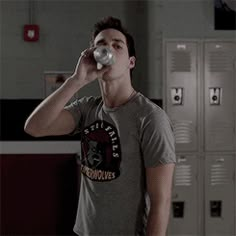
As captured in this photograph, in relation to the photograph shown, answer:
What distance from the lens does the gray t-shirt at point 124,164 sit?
1.29m

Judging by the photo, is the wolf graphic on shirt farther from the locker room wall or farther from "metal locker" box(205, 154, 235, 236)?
the locker room wall

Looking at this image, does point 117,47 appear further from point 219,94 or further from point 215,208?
point 215,208

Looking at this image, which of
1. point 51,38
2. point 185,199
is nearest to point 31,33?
point 51,38

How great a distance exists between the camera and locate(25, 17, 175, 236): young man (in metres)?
1.29

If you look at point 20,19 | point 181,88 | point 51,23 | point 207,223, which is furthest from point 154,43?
point 207,223

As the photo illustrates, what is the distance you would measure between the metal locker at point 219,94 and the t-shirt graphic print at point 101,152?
7.74 ft

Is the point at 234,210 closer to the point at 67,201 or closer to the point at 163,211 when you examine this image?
the point at 67,201

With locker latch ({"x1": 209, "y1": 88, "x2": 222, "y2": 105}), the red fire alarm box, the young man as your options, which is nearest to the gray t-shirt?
the young man

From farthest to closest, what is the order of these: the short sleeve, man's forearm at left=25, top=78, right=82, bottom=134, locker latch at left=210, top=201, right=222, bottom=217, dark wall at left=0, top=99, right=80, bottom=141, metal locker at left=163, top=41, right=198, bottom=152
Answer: dark wall at left=0, top=99, right=80, bottom=141, locker latch at left=210, top=201, right=222, bottom=217, metal locker at left=163, top=41, right=198, bottom=152, man's forearm at left=25, top=78, right=82, bottom=134, the short sleeve

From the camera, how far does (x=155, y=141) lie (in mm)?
1277

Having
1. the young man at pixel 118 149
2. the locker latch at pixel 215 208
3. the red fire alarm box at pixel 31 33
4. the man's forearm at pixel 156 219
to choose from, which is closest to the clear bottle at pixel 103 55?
the young man at pixel 118 149

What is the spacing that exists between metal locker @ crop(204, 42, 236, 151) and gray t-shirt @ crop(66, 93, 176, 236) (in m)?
2.36

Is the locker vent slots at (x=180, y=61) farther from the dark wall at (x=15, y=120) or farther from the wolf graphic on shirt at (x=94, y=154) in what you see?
the wolf graphic on shirt at (x=94, y=154)

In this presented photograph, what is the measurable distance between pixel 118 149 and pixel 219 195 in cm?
258
